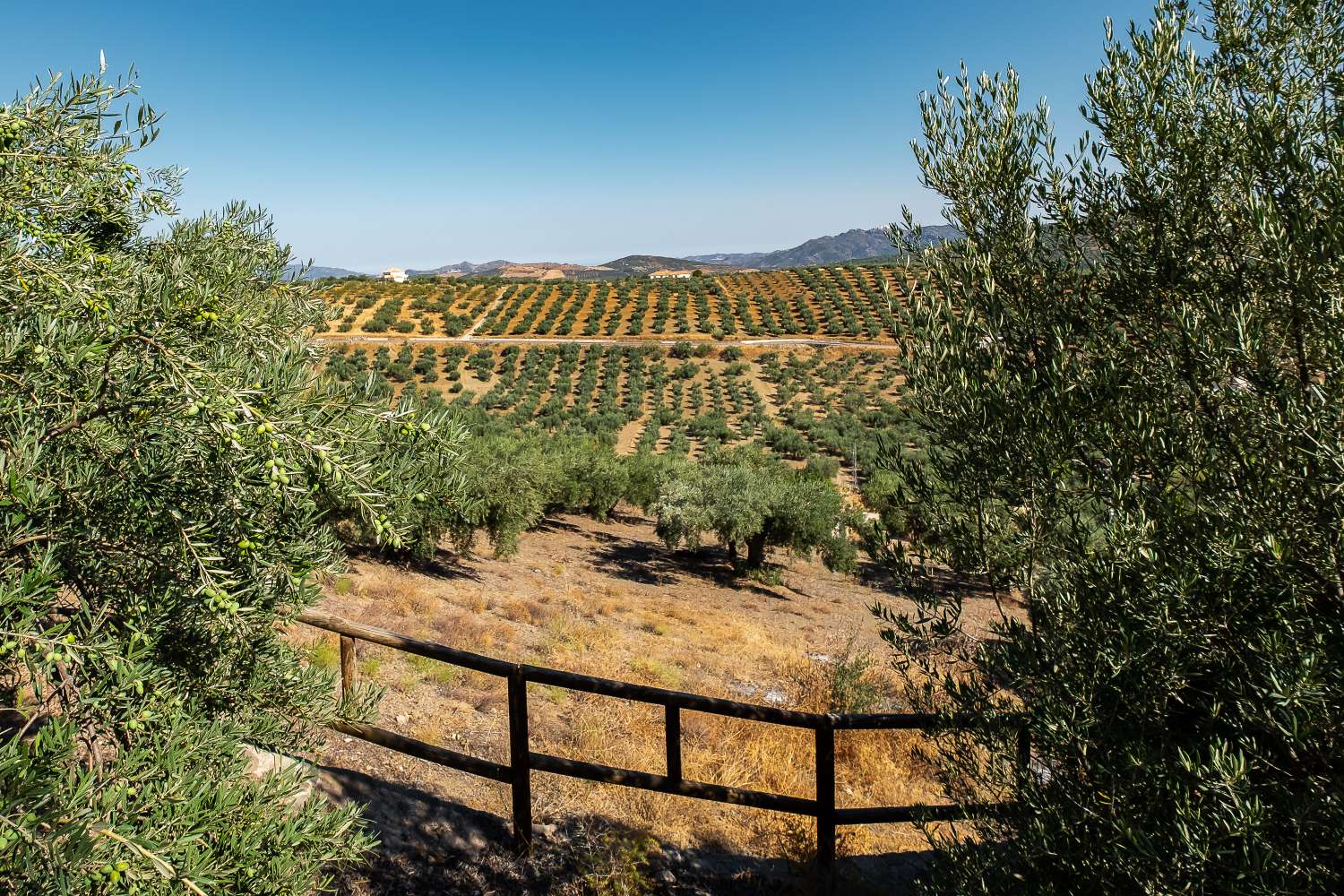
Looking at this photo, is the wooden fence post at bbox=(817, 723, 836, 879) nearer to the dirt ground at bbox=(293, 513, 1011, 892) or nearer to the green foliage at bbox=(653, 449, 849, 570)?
the dirt ground at bbox=(293, 513, 1011, 892)

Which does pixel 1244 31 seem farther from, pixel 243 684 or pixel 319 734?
pixel 319 734

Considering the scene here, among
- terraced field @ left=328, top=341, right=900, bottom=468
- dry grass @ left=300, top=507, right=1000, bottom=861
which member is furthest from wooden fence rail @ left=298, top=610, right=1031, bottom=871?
terraced field @ left=328, top=341, right=900, bottom=468

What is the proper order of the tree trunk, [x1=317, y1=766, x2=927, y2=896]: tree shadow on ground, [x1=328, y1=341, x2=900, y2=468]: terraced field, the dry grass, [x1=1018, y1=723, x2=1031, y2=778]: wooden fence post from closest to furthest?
[x1=1018, y1=723, x2=1031, y2=778]: wooden fence post
[x1=317, y1=766, x2=927, y2=896]: tree shadow on ground
the dry grass
the tree trunk
[x1=328, y1=341, x2=900, y2=468]: terraced field

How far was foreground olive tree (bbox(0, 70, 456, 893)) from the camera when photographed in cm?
186

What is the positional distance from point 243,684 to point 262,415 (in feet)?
5.25

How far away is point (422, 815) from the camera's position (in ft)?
17.3

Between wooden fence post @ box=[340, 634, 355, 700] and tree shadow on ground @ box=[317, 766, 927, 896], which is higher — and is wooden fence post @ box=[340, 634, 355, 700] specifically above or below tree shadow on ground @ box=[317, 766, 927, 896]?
above

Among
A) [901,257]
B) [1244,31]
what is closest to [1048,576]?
[901,257]

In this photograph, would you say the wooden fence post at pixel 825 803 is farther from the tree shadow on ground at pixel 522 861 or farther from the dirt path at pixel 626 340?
the dirt path at pixel 626 340

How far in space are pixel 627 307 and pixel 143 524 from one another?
2620 inches

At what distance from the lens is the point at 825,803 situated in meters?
4.62

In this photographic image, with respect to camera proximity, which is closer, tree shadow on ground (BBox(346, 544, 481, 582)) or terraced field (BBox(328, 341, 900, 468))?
tree shadow on ground (BBox(346, 544, 481, 582))

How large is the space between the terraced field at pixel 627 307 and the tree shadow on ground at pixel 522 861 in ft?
171

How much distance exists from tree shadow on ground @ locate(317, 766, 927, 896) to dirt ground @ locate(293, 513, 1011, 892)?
0.03 meters
